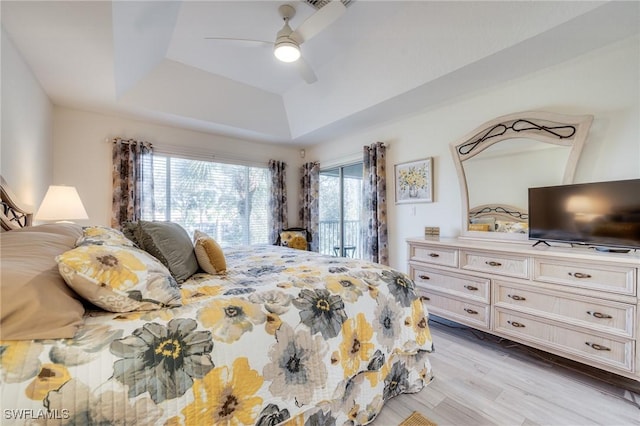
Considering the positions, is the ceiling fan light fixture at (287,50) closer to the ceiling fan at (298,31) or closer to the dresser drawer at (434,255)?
the ceiling fan at (298,31)

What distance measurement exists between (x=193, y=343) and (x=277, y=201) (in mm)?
3888

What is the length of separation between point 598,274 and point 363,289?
64.0 inches

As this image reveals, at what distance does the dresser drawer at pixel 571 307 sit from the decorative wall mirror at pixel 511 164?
604mm

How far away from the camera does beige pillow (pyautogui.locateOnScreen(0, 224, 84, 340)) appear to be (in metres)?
0.75

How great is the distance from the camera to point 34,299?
2.57 ft

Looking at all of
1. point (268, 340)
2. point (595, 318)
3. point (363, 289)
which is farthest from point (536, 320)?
point (268, 340)

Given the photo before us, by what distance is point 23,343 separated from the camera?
754 mm

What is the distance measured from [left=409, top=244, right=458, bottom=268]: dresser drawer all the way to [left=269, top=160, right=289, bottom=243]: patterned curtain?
255 cm

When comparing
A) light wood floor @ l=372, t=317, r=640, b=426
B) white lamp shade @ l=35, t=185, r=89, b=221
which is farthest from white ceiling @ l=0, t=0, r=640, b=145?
light wood floor @ l=372, t=317, r=640, b=426

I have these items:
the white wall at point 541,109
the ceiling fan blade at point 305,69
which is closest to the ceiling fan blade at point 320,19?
the ceiling fan blade at point 305,69

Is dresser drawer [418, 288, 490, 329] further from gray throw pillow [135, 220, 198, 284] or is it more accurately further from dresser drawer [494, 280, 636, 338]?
gray throw pillow [135, 220, 198, 284]

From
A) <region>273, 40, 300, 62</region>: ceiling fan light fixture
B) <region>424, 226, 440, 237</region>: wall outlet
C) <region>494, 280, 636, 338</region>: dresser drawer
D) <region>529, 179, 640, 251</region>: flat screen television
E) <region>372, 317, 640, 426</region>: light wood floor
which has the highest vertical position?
<region>273, 40, 300, 62</region>: ceiling fan light fixture

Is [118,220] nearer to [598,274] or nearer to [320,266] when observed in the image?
[320,266]

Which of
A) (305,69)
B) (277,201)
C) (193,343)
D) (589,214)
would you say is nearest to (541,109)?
(589,214)
